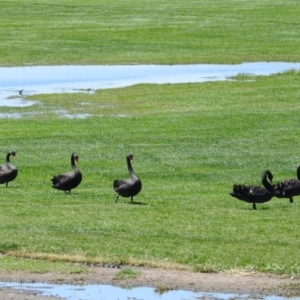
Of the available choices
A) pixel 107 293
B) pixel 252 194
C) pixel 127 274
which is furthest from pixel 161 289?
pixel 252 194

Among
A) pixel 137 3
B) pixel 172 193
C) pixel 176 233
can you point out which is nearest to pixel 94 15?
pixel 137 3

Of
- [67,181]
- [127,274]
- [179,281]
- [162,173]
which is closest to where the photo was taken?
[179,281]

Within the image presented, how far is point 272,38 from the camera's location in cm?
6244

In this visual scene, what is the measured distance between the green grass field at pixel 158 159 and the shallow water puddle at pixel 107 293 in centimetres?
89

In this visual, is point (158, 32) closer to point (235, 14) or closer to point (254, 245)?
point (235, 14)

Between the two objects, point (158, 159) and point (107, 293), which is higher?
point (158, 159)

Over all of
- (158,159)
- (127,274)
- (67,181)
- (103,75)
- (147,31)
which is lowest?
(127,274)

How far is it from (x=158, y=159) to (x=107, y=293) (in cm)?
1353

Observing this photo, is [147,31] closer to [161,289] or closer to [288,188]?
[288,188]

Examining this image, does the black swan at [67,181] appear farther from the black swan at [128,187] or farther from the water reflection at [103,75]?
the water reflection at [103,75]

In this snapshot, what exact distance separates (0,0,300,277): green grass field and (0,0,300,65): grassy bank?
0.17 m

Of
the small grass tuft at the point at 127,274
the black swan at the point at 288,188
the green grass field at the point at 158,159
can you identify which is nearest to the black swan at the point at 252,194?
the green grass field at the point at 158,159

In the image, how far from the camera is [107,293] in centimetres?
1482

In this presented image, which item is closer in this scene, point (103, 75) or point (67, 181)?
point (67, 181)
